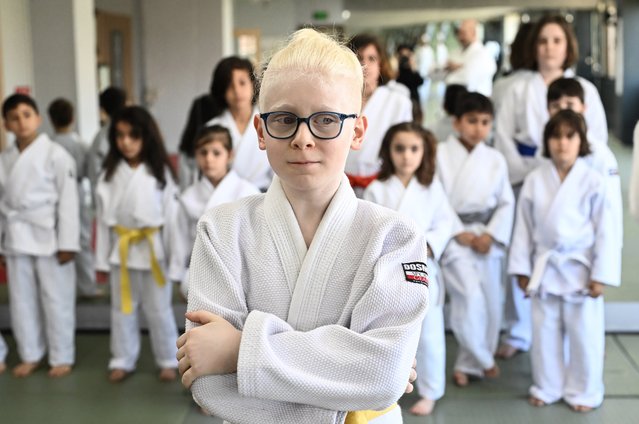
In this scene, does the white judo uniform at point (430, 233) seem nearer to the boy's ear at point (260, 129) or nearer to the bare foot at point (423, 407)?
the bare foot at point (423, 407)

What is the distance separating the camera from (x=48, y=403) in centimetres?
411

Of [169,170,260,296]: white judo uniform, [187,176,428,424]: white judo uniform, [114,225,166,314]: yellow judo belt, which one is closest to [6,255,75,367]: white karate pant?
[114,225,166,314]: yellow judo belt

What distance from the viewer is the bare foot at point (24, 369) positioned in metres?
4.54

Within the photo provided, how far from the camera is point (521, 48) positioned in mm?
4695

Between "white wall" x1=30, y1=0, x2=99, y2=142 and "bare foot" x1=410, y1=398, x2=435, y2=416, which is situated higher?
"white wall" x1=30, y1=0, x2=99, y2=142

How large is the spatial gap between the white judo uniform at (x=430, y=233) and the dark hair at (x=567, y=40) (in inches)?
44.9

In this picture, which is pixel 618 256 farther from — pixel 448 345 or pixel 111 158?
pixel 111 158

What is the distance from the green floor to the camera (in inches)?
151

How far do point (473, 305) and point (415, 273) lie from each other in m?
2.71

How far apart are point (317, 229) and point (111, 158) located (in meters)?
3.06

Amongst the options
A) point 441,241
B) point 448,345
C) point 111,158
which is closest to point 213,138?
point 111,158

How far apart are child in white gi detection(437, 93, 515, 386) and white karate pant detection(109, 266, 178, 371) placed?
4.93 ft

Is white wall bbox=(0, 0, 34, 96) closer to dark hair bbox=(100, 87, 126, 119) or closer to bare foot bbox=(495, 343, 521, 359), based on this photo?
dark hair bbox=(100, 87, 126, 119)

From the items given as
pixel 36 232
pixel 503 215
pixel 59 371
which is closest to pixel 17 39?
pixel 36 232
